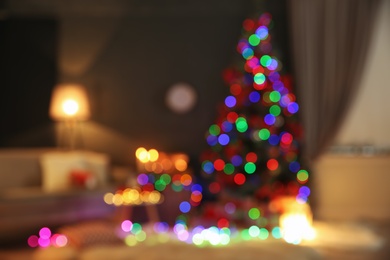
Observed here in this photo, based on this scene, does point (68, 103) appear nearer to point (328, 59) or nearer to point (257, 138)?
Answer: point (257, 138)

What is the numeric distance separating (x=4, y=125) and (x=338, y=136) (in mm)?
4141

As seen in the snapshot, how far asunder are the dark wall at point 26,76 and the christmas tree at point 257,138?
7.26ft

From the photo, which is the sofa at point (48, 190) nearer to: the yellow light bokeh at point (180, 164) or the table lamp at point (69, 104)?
the table lamp at point (69, 104)

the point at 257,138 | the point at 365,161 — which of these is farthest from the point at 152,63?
the point at 365,161

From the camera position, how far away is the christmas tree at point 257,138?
5.80 m

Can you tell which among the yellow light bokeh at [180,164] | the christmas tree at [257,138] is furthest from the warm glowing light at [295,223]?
the yellow light bokeh at [180,164]

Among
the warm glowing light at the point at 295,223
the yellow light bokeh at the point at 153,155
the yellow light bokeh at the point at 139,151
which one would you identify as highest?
the yellow light bokeh at the point at 139,151

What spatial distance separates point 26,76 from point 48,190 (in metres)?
1.99

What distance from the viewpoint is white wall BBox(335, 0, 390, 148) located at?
6.36m

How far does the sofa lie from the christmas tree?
1.24 metres

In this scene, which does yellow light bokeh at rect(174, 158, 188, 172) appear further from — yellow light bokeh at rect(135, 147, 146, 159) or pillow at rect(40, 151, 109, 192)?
pillow at rect(40, 151, 109, 192)

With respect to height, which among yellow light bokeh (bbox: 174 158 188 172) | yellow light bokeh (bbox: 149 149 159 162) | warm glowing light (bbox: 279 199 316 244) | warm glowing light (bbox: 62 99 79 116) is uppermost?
warm glowing light (bbox: 62 99 79 116)

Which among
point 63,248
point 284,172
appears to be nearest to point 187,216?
point 284,172

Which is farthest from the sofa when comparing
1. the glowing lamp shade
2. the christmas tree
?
the christmas tree
